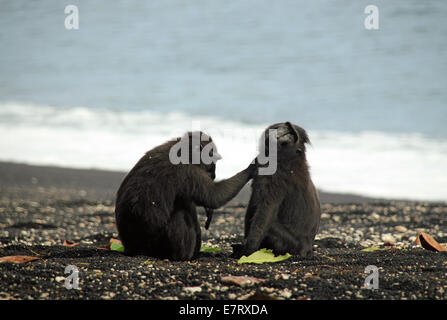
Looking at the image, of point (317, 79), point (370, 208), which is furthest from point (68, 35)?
point (370, 208)

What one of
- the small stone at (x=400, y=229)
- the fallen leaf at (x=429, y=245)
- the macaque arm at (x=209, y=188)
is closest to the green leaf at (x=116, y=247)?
the macaque arm at (x=209, y=188)

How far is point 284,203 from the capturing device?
539cm

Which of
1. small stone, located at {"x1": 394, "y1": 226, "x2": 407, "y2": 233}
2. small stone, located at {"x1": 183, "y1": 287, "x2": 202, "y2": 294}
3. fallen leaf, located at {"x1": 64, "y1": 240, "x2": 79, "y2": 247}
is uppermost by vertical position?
small stone, located at {"x1": 183, "y1": 287, "x2": 202, "y2": 294}

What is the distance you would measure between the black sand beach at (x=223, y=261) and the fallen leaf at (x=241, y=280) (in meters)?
0.04

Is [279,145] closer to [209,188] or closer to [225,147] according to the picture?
[209,188]

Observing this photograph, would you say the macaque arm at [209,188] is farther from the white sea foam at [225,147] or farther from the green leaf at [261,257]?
the white sea foam at [225,147]

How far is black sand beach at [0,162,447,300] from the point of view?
414cm

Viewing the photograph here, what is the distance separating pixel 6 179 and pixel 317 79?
43.0 feet

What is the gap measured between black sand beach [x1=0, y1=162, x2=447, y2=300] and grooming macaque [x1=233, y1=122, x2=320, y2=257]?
0.21 metres

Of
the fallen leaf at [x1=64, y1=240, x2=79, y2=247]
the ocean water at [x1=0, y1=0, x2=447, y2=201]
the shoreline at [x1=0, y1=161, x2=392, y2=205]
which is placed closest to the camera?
the fallen leaf at [x1=64, y1=240, x2=79, y2=247]

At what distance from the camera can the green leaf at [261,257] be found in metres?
5.20

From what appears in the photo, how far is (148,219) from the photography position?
203 inches

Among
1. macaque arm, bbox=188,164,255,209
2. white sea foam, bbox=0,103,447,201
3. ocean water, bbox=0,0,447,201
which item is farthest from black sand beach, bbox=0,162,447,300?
ocean water, bbox=0,0,447,201

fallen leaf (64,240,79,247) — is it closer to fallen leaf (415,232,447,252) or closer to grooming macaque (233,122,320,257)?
grooming macaque (233,122,320,257)
